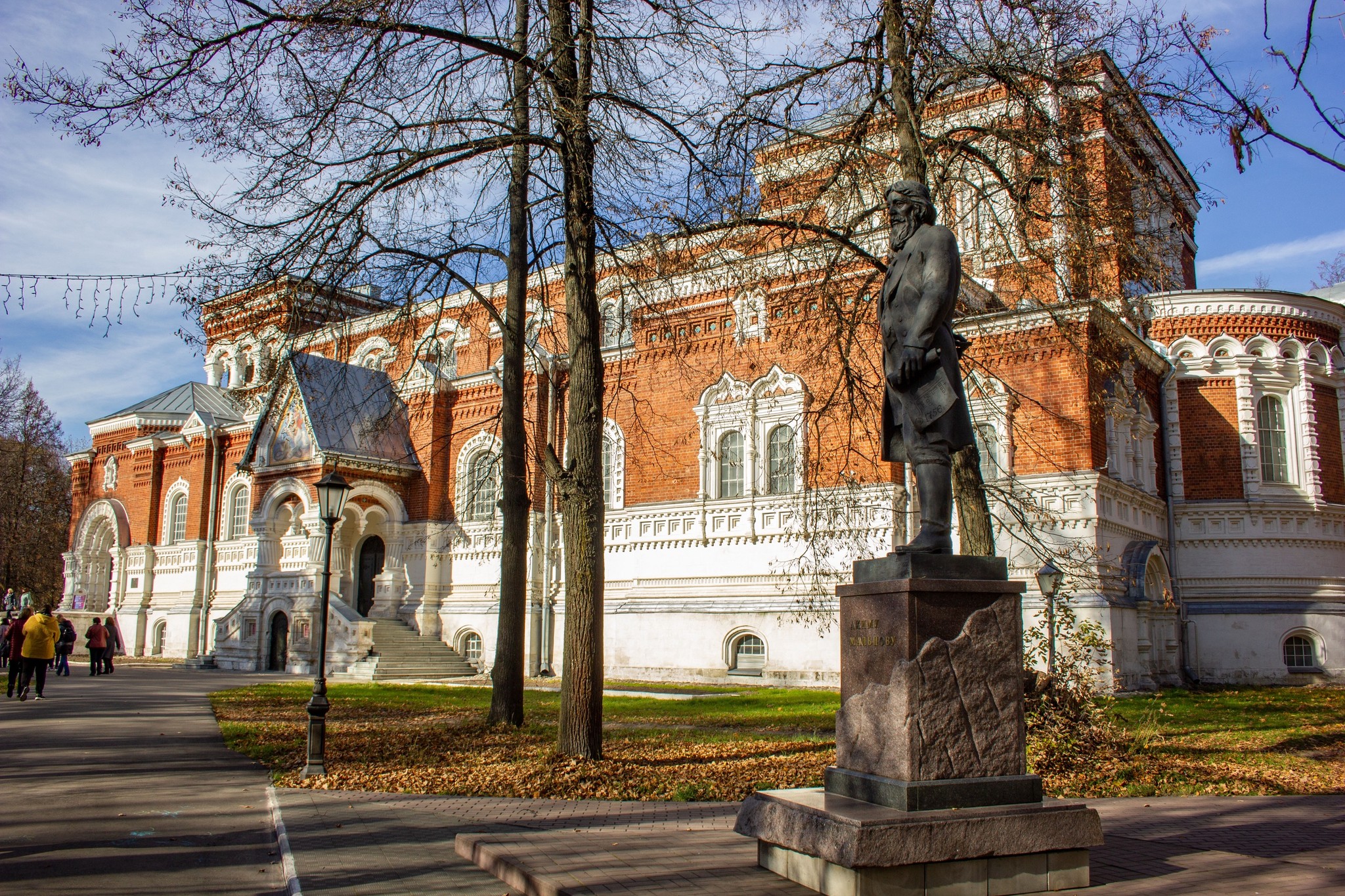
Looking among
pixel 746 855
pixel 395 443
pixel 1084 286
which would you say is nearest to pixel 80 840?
pixel 746 855

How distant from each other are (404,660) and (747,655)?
8761 mm

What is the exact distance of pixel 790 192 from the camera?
41.9ft

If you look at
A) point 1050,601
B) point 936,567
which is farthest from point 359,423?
point 936,567

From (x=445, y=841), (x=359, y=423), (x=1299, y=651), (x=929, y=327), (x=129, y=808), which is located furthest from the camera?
(x=359, y=423)

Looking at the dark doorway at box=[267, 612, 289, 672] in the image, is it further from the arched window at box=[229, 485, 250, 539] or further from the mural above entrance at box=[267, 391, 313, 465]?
the arched window at box=[229, 485, 250, 539]

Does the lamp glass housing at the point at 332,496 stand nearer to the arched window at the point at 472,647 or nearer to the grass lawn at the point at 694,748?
the grass lawn at the point at 694,748

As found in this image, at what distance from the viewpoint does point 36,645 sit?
1631 cm

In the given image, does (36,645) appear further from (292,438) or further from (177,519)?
(177,519)

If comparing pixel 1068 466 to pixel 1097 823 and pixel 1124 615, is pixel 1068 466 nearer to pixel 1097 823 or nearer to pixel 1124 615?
pixel 1124 615

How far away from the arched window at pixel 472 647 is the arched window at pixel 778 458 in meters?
9.21

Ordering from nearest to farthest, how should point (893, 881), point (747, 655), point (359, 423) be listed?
1. point (893, 881)
2. point (747, 655)
3. point (359, 423)

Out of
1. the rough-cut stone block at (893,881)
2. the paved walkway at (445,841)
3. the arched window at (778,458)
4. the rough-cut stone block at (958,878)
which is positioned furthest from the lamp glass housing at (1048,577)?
the arched window at (778,458)

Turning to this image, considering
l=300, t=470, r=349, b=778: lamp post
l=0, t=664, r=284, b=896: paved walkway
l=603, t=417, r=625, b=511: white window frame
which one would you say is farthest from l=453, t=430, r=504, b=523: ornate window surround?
l=300, t=470, r=349, b=778: lamp post

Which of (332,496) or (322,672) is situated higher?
(332,496)
